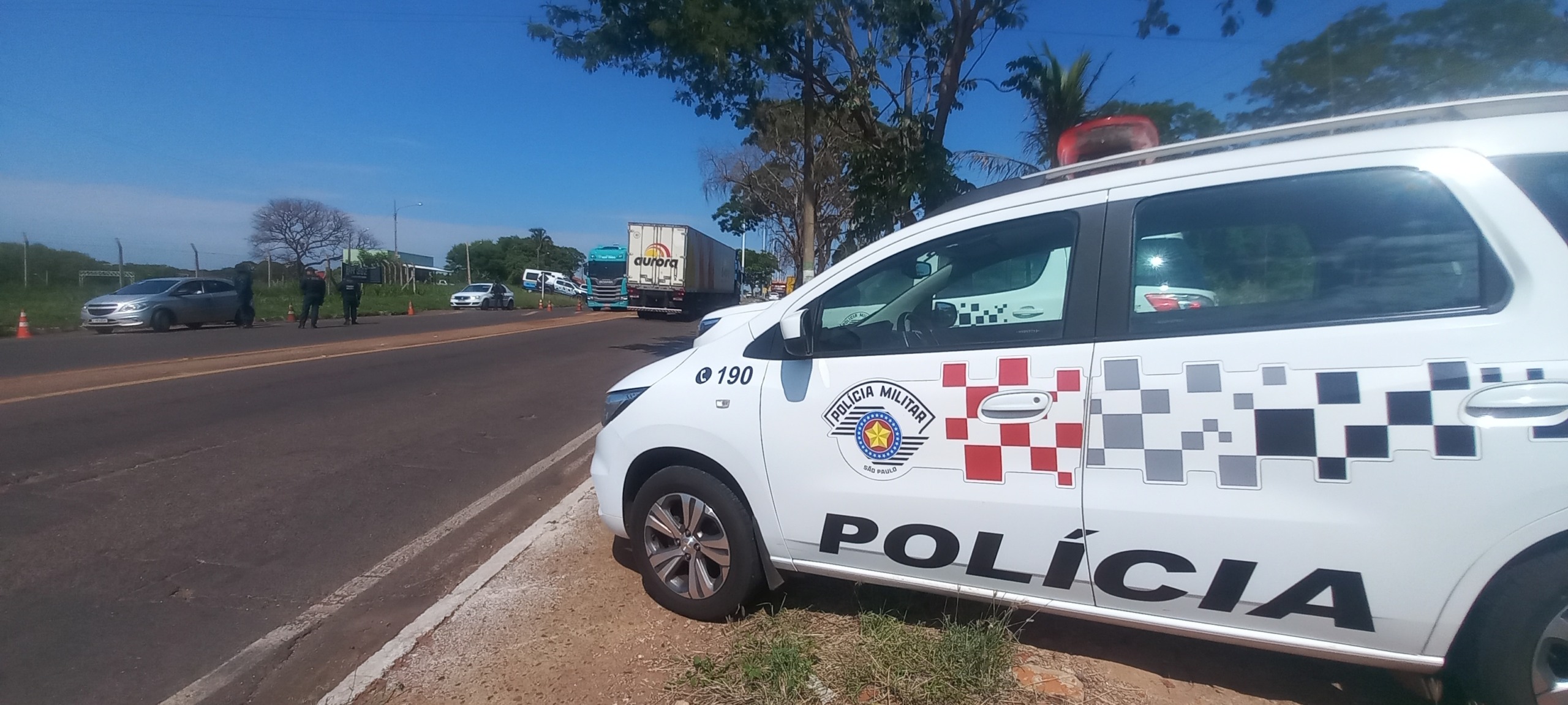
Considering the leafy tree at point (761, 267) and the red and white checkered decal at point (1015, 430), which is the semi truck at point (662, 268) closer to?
the red and white checkered decal at point (1015, 430)

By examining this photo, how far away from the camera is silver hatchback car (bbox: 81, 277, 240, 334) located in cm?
2005

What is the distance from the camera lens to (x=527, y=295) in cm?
5744

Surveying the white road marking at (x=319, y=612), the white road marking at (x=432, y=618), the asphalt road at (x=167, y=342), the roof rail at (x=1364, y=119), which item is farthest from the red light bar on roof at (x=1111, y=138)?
the asphalt road at (x=167, y=342)

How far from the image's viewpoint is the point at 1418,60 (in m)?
11.5

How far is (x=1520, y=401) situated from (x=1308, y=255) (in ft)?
2.32

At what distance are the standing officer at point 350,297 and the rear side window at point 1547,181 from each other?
85.7 feet

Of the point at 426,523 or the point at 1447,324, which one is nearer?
the point at 1447,324

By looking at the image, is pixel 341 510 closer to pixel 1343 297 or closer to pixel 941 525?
pixel 941 525

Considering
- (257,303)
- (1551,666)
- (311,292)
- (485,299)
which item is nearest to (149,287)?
(311,292)

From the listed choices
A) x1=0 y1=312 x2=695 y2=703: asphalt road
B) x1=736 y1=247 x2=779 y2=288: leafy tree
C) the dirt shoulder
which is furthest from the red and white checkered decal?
x1=736 y1=247 x2=779 y2=288: leafy tree

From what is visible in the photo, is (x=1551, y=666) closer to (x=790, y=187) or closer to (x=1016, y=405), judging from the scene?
(x=1016, y=405)

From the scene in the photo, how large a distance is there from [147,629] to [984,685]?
3.66 metres

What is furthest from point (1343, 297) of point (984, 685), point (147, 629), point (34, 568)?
point (34, 568)

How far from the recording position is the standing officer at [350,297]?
80.4 feet
